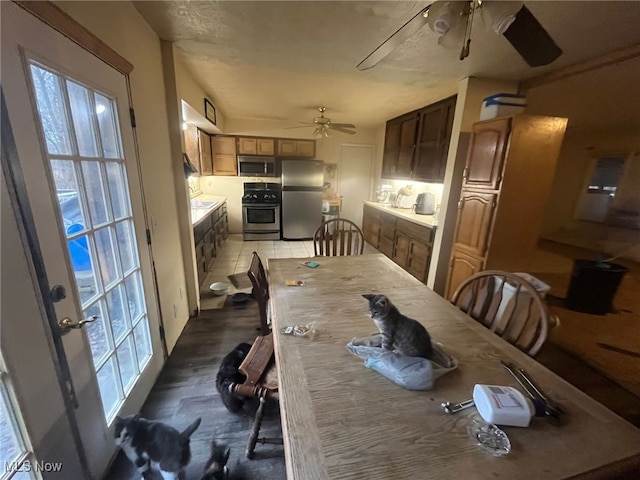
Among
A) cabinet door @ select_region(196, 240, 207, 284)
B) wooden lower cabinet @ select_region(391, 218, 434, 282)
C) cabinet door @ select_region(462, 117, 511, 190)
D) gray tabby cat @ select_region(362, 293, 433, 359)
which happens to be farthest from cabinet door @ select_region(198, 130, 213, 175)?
gray tabby cat @ select_region(362, 293, 433, 359)

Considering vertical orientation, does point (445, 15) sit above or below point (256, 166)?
above

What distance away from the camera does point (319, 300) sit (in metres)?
1.42

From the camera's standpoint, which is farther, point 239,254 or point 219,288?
point 239,254

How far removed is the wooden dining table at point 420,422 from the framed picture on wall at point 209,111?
3.33m

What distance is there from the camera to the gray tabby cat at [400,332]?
0.93m

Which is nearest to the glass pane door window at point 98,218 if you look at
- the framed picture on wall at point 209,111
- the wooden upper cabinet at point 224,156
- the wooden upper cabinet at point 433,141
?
the framed picture on wall at point 209,111

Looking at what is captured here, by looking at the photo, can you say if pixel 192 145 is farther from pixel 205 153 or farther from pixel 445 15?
pixel 445 15

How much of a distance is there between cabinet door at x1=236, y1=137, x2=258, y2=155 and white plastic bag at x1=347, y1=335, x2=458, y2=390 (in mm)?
5108

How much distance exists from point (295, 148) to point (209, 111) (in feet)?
7.00

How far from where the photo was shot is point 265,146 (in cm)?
536

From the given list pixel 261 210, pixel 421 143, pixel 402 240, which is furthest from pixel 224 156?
pixel 402 240

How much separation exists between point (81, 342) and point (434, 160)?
12.3 ft

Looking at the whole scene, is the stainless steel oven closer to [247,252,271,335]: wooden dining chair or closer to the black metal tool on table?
[247,252,271,335]: wooden dining chair

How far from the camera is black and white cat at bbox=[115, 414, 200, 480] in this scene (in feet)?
3.48
